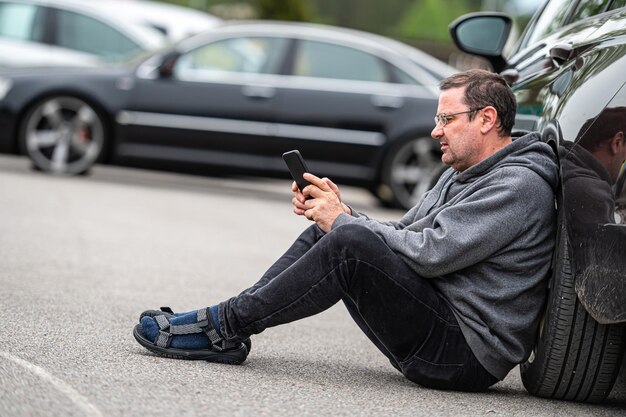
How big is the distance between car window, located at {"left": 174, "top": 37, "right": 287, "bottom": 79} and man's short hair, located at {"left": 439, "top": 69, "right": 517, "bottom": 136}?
7.77m

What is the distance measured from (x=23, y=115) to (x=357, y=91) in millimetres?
3229

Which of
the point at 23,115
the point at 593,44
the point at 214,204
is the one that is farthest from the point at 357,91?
the point at 593,44

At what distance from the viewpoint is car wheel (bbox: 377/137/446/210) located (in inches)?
461

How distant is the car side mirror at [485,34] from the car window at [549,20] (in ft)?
0.62

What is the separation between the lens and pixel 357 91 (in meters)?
11.8

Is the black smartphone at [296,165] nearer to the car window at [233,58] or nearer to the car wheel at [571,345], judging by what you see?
the car wheel at [571,345]

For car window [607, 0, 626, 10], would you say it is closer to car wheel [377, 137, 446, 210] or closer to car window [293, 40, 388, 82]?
car wheel [377, 137, 446, 210]

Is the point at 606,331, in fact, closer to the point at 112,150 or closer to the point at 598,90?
the point at 598,90

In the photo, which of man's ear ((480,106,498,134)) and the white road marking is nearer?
the white road marking

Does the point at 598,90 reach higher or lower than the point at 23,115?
higher

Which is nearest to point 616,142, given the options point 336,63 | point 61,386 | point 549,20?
point 61,386

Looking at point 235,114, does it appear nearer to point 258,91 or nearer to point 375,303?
point 258,91

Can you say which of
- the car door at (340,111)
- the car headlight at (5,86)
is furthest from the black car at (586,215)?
the car headlight at (5,86)

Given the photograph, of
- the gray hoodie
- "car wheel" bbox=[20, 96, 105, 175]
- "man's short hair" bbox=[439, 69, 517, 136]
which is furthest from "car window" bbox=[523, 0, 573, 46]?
"car wheel" bbox=[20, 96, 105, 175]
